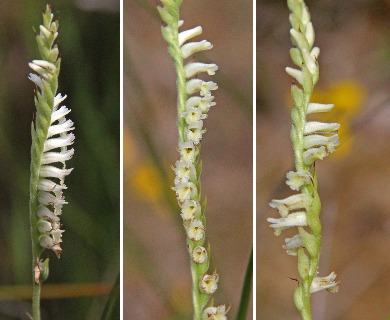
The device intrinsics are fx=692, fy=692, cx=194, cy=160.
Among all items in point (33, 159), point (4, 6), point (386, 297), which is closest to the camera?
point (33, 159)

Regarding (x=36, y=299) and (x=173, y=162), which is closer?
(x=36, y=299)

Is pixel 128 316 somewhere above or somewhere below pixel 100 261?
below

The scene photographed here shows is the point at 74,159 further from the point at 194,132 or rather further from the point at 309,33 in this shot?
the point at 309,33

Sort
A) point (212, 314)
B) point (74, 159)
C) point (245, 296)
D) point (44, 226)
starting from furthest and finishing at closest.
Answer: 1. point (74, 159)
2. point (245, 296)
3. point (212, 314)
4. point (44, 226)

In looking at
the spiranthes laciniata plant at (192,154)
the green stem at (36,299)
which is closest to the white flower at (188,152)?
the spiranthes laciniata plant at (192,154)

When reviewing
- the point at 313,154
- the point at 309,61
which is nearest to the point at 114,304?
the point at 313,154

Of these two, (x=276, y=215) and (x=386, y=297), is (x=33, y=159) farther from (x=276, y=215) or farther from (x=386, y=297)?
(x=386, y=297)

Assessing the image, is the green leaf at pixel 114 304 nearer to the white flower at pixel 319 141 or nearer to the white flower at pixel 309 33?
the white flower at pixel 319 141


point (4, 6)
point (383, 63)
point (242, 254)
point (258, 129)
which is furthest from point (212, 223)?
point (4, 6)

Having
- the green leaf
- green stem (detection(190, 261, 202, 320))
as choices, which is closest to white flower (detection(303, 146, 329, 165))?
green stem (detection(190, 261, 202, 320))
